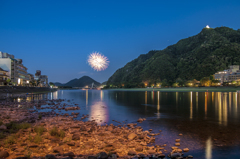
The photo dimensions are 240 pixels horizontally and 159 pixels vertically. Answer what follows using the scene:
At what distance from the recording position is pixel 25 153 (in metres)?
8.34

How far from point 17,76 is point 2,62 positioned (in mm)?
15227

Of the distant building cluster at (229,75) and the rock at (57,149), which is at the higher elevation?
the distant building cluster at (229,75)

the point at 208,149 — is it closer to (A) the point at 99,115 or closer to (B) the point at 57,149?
(B) the point at 57,149

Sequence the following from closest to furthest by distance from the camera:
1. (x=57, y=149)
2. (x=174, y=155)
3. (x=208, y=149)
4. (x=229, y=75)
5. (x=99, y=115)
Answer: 1. (x=174, y=155)
2. (x=57, y=149)
3. (x=208, y=149)
4. (x=99, y=115)
5. (x=229, y=75)

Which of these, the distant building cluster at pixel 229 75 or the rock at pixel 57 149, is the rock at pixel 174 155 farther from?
the distant building cluster at pixel 229 75

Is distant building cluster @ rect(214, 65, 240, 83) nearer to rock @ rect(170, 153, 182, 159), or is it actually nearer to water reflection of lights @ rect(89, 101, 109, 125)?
water reflection of lights @ rect(89, 101, 109, 125)

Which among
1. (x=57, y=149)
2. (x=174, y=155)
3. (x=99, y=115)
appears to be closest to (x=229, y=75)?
(x=99, y=115)

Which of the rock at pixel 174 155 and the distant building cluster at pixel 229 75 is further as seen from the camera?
the distant building cluster at pixel 229 75

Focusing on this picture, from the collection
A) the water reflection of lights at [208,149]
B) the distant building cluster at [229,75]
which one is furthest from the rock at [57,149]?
the distant building cluster at [229,75]

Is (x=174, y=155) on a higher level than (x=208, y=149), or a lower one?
higher

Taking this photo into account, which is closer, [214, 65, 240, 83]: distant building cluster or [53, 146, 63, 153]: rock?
[53, 146, 63, 153]: rock

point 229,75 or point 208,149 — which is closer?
point 208,149

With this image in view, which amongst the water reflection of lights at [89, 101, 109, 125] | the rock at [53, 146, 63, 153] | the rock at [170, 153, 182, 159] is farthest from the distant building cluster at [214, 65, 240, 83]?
the rock at [53, 146, 63, 153]

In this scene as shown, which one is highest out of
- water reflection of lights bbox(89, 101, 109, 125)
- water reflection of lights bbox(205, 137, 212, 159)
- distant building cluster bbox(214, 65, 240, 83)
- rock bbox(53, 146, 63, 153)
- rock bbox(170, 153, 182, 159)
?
distant building cluster bbox(214, 65, 240, 83)
